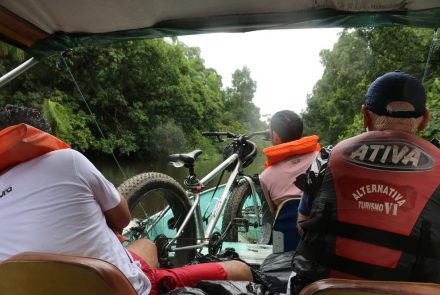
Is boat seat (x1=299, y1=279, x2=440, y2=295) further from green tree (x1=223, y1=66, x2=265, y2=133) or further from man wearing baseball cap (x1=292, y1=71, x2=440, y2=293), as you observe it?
green tree (x1=223, y1=66, x2=265, y2=133)

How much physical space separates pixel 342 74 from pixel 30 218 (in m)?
13.6

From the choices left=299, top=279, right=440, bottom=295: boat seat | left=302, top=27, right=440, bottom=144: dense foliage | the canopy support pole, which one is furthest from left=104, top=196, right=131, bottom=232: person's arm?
left=302, top=27, right=440, bottom=144: dense foliage

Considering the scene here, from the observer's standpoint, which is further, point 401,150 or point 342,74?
point 342,74

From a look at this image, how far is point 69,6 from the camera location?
219 cm

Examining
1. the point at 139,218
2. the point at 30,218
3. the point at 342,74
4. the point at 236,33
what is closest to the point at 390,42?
the point at 342,74

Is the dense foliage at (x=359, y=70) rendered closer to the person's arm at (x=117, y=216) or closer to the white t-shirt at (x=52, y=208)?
the person's arm at (x=117, y=216)

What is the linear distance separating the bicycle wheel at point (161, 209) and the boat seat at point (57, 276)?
123cm

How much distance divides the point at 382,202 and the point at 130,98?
1463 centimetres

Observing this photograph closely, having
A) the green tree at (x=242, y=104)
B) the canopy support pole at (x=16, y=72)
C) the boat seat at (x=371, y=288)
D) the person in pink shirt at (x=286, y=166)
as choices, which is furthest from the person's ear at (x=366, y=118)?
the green tree at (x=242, y=104)

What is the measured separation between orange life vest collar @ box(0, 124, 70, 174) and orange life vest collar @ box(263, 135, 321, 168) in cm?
134

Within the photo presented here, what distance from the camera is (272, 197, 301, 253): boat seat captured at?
2.22 m

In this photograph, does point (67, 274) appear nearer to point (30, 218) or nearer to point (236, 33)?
point (30, 218)

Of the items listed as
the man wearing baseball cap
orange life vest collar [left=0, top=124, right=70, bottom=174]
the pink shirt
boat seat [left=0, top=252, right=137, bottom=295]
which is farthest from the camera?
the pink shirt

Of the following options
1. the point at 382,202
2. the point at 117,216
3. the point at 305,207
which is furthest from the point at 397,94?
the point at 117,216
